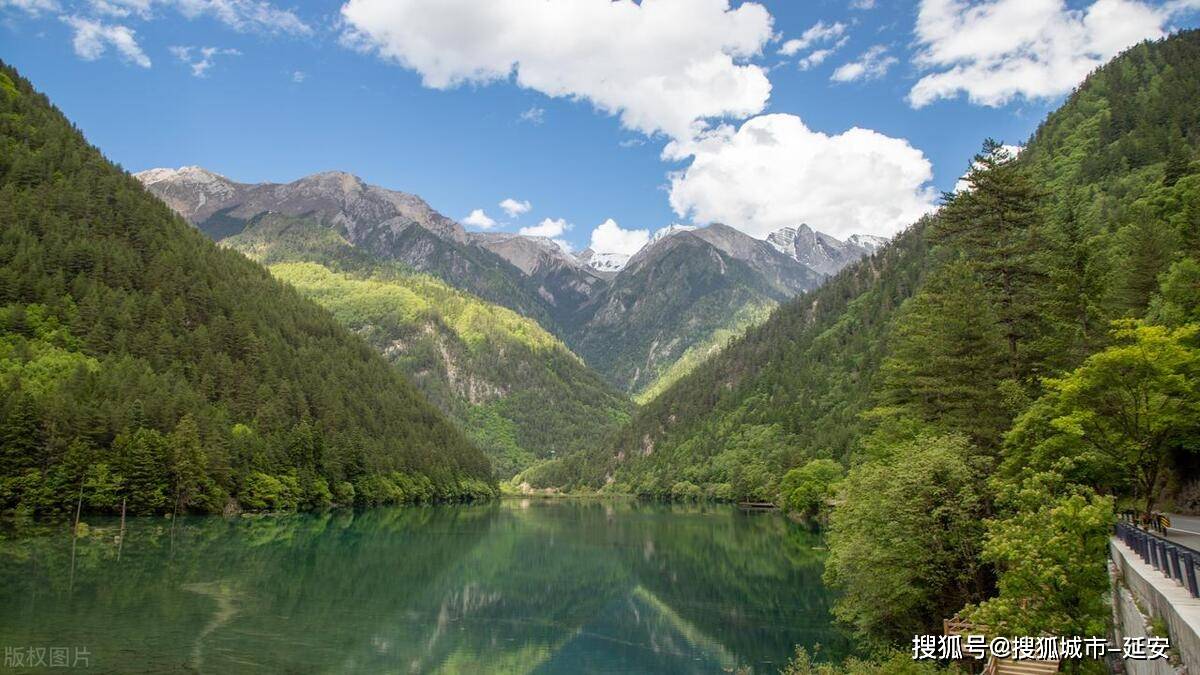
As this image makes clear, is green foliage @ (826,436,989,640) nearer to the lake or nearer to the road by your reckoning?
the lake

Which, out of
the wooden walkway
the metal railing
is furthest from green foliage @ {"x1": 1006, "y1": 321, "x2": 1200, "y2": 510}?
the wooden walkway

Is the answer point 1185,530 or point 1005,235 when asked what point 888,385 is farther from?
point 1185,530

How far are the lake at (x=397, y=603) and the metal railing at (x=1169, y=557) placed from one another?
12.8 metres

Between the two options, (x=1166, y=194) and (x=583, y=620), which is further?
(x=1166, y=194)

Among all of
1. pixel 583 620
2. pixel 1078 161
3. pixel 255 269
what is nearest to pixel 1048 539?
pixel 583 620

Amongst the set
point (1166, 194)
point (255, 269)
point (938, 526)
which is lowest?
point (938, 526)

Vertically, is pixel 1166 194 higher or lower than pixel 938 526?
higher

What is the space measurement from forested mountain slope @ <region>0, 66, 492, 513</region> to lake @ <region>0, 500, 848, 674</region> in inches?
483

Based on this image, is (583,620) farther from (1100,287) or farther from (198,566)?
(1100,287)

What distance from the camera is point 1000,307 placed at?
4300 cm

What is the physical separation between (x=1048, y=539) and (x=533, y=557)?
59444mm

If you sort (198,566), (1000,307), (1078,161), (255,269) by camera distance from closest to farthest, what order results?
(1000,307), (198,566), (1078,161), (255,269)

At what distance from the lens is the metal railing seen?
14852 mm

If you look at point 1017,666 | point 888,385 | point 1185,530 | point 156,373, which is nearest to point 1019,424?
point 1185,530
